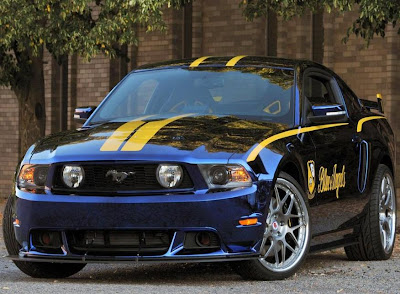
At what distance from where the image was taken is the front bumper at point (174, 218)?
728 cm

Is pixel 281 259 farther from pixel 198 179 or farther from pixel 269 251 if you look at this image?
pixel 198 179

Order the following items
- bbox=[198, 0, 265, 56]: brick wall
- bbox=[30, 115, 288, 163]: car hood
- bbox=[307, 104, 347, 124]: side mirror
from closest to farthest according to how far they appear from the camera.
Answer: bbox=[30, 115, 288, 163]: car hood → bbox=[307, 104, 347, 124]: side mirror → bbox=[198, 0, 265, 56]: brick wall

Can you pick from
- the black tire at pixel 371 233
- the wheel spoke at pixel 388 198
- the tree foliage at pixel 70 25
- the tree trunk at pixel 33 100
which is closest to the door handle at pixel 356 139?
the black tire at pixel 371 233

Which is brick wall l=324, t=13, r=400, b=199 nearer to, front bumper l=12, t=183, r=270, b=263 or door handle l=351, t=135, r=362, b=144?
door handle l=351, t=135, r=362, b=144

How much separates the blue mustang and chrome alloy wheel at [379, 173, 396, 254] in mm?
615

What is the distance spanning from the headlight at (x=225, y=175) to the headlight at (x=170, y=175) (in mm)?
148

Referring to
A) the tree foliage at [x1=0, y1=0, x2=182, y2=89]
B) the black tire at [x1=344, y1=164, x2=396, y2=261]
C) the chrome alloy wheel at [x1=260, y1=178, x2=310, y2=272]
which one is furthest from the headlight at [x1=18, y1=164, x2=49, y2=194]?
the tree foliage at [x1=0, y1=0, x2=182, y2=89]

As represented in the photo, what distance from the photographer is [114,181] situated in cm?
745

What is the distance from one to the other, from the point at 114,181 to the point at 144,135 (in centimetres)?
44

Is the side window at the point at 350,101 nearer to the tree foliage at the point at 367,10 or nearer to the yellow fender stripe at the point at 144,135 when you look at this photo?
the yellow fender stripe at the point at 144,135

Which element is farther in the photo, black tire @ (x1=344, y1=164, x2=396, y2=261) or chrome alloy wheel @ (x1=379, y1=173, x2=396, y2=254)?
chrome alloy wheel @ (x1=379, y1=173, x2=396, y2=254)

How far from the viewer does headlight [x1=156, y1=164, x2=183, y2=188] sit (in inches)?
289

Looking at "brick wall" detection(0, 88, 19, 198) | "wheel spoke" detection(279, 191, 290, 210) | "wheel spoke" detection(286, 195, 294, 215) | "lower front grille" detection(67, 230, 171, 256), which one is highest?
"wheel spoke" detection(279, 191, 290, 210)

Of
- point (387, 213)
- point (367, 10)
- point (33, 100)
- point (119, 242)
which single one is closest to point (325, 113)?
point (387, 213)
